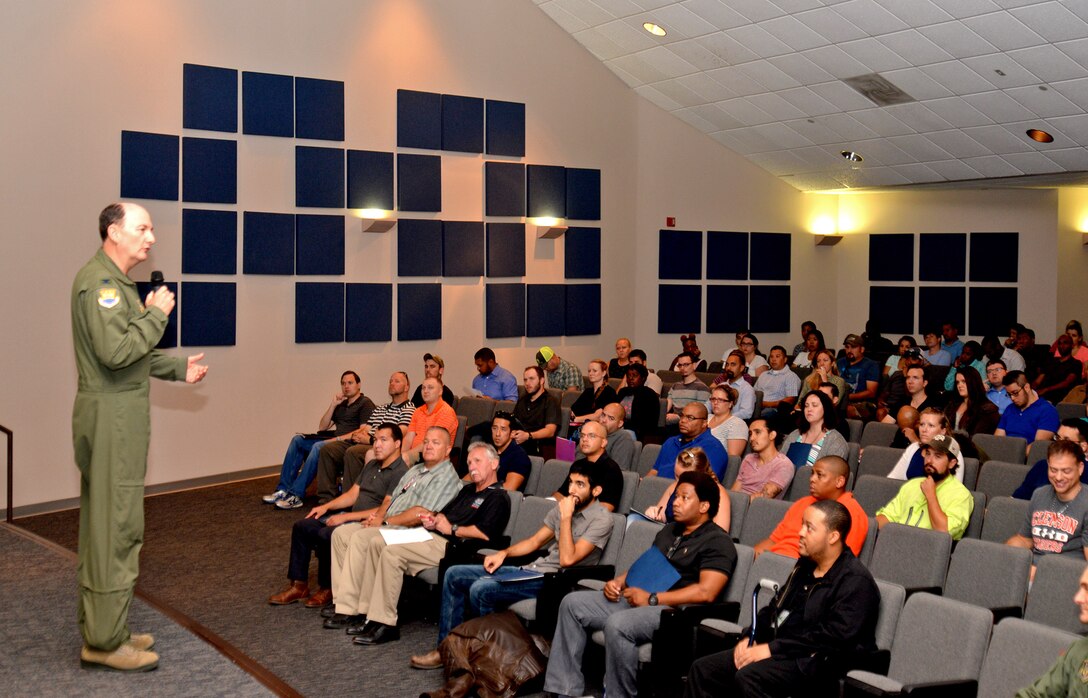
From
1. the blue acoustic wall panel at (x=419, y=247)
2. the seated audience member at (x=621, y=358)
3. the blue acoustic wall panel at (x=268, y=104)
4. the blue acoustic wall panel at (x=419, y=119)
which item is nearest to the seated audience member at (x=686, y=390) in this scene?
the seated audience member at (x=621, y=358)

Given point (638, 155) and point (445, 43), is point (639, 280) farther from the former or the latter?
point (445, 43)

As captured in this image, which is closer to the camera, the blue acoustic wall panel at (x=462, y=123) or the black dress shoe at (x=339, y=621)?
the black dress shoe at (x=339, y=621)

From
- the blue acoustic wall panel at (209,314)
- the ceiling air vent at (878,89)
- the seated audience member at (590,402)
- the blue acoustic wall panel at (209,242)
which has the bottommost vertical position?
the seated audience member at (590,402)

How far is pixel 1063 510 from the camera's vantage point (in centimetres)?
512

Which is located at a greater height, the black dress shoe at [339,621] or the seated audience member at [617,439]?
the seated audience member at [617,439]

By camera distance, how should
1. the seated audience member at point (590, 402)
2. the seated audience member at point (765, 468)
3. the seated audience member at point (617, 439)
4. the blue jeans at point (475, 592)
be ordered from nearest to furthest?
1. the blue jeans at point (475, 592)
2. the seated audience member at point (765, 468)
3. the seated audience member at point (617, 439)
4. the seated audience member at point (590, 402)

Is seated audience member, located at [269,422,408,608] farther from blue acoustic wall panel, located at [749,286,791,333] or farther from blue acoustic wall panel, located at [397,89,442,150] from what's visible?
blue acoustic wall panel, located at [749,286,791,333]

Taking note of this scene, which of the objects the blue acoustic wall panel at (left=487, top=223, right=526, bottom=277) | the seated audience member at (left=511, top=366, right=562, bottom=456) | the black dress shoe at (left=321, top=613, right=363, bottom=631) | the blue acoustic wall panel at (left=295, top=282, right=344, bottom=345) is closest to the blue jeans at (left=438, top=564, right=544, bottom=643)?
the black dress shoe at (left=321, top=613, right=363, bottom=631)

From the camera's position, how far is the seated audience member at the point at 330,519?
648 centimetres

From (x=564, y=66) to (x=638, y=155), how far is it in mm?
1539

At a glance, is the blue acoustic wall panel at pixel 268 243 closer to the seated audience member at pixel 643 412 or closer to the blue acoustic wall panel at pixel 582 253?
the blue acoustic wall panel at pixel 582 253

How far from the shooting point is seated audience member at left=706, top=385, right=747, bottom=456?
772 cm

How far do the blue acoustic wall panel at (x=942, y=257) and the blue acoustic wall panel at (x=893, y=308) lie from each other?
31 centimetres

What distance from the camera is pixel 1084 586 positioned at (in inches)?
129
